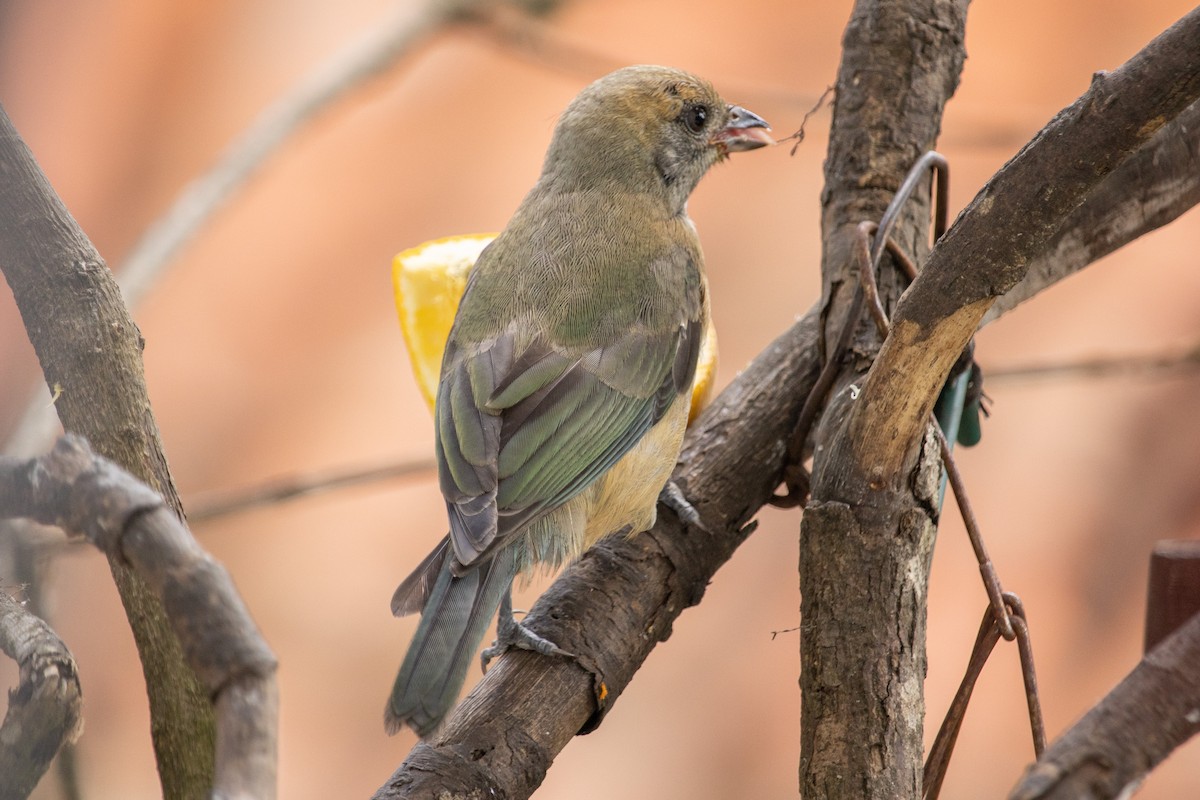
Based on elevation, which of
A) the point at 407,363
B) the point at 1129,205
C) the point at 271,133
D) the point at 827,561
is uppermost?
the point at 271,133

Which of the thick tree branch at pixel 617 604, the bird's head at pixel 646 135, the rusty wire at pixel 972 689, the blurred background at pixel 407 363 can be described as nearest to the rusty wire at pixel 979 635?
the rusty wire at pixel 972 689

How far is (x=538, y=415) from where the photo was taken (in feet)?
6.16

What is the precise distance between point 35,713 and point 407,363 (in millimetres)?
3501

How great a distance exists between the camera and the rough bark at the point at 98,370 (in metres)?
1.09

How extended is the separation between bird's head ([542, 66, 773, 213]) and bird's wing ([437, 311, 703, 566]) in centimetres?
38

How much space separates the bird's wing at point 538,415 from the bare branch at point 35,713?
0.70 meters

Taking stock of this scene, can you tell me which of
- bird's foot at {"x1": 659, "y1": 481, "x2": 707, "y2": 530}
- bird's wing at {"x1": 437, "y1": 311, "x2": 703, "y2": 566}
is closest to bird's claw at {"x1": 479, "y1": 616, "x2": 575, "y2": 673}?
bird's wing at {"x1": 437, "y1": 311, "x2": 703, "y2": 566}

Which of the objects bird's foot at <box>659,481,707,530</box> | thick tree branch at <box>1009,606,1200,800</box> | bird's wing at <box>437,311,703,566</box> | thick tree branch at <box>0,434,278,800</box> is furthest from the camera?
bird's foot at <box>659,481,707,530</box>

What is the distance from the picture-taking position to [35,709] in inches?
35.6

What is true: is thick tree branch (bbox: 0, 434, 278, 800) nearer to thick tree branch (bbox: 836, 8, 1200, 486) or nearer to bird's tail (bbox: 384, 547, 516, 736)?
bird's tail (bbox: 384, 547, 516, 736)

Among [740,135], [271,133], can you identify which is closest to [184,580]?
[740,135]

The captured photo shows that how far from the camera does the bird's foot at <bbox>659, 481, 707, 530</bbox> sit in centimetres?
184

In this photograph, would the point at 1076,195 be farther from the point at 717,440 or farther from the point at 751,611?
the point at 751,611

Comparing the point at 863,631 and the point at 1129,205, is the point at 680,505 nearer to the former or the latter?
the point at 863,631
